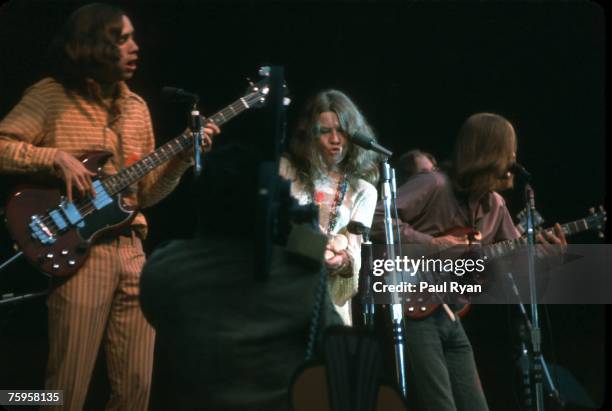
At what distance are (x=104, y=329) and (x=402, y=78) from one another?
2.08m

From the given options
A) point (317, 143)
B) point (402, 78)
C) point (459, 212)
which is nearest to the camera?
point (317, 143)

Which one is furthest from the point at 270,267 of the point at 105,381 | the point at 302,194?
the point at 105,381

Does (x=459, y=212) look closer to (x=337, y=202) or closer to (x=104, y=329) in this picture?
(x=337, y=202)

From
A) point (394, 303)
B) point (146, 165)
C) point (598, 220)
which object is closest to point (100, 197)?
point (146, 165)

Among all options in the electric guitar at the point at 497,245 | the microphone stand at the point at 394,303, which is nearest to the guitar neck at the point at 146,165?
the microphone stand at the point at 394,303

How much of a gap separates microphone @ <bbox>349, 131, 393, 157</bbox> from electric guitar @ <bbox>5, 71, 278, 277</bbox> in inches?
19.8

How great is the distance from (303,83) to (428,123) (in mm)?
804

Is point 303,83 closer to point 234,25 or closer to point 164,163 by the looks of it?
point 234,25

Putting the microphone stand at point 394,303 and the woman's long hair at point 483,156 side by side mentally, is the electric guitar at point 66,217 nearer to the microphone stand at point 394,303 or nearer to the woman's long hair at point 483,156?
the microphone stand at point 394,303

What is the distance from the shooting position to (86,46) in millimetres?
3070

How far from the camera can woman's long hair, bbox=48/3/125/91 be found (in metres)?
3.05

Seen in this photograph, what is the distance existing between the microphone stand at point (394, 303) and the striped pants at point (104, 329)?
958 mm

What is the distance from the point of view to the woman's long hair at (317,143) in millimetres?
3393

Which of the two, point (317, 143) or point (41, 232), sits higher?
point (317, 143)
